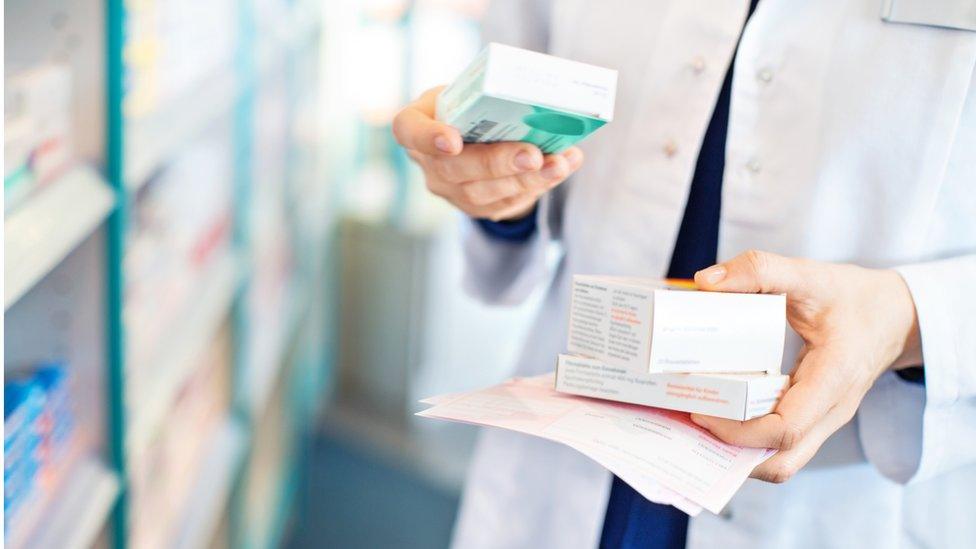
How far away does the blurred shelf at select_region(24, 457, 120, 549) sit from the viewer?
112cm

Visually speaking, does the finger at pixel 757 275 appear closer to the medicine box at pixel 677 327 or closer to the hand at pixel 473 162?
the medicine box at pixel 677 327

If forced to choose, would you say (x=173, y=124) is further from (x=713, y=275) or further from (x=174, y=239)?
(x=713, y=275)

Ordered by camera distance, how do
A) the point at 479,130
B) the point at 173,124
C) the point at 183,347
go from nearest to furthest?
the point at 479,130 < the point at 173,124 < the point at 183,347

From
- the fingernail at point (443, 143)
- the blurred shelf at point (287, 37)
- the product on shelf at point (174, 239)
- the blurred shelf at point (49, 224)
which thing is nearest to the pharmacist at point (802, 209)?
the fingernail at point (443, 143)

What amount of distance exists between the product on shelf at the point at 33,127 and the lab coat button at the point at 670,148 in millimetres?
703

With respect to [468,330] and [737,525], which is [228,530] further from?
[737,525]

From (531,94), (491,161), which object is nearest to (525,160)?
(491,161)

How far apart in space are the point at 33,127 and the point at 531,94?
2.04 feet

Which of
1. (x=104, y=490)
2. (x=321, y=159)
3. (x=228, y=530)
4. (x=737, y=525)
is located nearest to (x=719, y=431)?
(x=737, y=525)

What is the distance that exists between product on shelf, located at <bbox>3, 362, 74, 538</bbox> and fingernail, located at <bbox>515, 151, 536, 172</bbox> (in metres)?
0.62

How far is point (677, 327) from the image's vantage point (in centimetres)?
79

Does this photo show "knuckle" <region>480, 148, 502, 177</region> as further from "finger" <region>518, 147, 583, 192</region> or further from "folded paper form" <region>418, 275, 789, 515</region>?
"folded paper form" <region>418, 275, 789, 515</region>

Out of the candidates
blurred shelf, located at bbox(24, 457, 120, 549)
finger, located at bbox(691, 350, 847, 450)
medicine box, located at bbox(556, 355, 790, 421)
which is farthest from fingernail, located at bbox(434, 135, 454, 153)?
blurred shelf, located at bbox(24, 457, 120, 549)

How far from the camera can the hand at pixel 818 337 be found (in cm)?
82
